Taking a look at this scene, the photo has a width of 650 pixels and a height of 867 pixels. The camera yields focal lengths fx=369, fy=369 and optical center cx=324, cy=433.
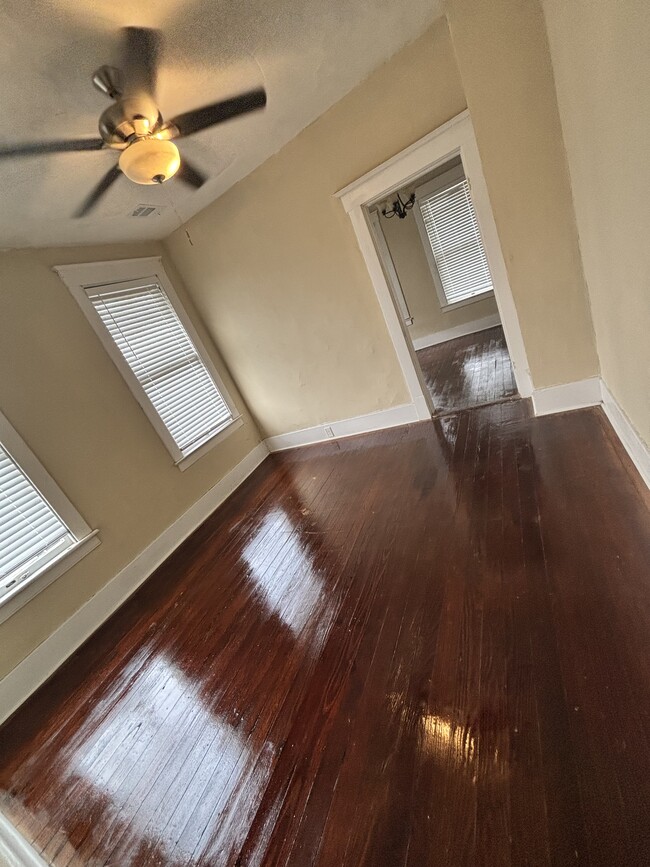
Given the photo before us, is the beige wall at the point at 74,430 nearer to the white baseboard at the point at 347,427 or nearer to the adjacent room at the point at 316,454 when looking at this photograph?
the adjacent room at the point at 316,454

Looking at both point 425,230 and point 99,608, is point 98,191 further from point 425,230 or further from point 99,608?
point 425,230

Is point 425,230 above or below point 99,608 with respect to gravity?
above

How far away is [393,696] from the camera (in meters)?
1.37

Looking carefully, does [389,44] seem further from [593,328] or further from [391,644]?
[391,644]

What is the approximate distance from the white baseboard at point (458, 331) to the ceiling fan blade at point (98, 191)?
4.46 metres

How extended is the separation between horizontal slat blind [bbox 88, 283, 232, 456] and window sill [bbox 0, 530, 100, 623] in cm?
111

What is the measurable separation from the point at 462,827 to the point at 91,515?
2.80 metres

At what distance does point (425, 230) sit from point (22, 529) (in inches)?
242

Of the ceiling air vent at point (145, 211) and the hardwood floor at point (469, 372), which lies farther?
the hardwood floor at point (469, 372)

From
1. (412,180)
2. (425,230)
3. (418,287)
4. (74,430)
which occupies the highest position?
(412,180)

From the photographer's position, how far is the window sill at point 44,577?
7.40 ft

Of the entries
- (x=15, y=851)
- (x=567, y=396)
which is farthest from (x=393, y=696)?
(x=567, y=396)

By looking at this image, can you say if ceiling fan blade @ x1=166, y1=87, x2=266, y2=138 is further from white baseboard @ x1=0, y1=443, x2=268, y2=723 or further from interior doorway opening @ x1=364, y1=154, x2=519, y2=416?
interior doorway opening @ x1=364, y1=154, x2=519, y2=416

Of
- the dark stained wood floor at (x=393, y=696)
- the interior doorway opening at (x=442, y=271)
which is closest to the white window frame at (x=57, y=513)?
the dark stained wood floor at (x=393, y=696)
